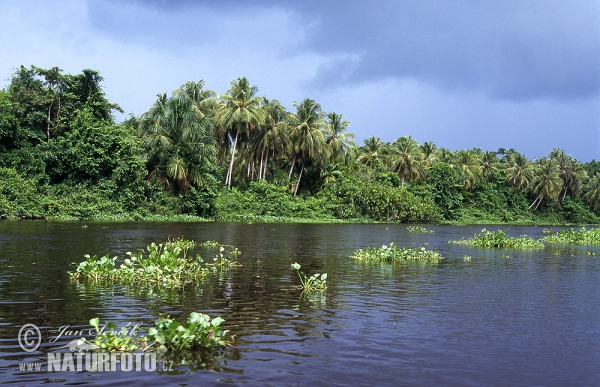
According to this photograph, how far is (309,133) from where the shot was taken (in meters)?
65.6

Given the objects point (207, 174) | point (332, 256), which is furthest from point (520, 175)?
point (332, 256)

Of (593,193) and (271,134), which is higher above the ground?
(271,134)

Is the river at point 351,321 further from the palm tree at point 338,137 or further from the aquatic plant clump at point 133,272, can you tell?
the palm tree at point 338,137

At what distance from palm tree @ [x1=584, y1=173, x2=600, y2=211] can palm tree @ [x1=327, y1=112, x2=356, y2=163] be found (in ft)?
201

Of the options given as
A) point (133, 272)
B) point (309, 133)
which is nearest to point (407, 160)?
point (309, 133)

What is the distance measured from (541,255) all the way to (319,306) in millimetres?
17774

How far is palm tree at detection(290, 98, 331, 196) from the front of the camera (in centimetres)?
6575

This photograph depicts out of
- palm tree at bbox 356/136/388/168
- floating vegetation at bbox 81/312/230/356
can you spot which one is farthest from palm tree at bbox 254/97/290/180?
floating vegetation at bbox 81/312/230/356

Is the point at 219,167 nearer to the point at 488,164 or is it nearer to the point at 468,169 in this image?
the point at 468,169

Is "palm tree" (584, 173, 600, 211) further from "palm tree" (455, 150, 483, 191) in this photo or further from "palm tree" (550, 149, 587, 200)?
"palm tree" (455, 150, 483, 191)

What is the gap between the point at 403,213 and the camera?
69.9m

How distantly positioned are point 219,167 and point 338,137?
1747 cm

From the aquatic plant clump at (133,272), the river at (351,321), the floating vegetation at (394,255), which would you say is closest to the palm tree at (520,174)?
the floating vegetation at (394,255)

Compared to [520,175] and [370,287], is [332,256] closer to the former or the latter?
[370,287]
